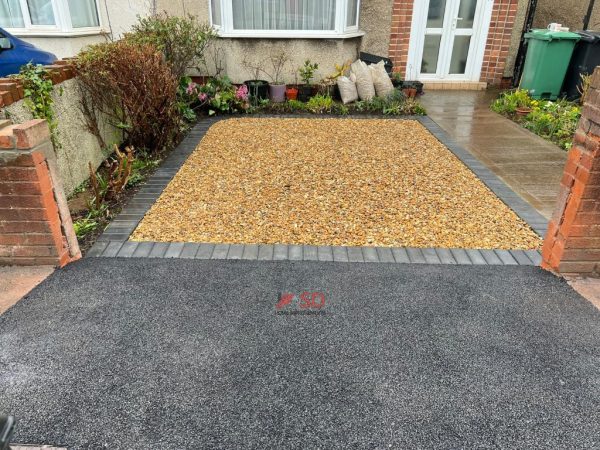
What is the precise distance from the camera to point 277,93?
304 inches

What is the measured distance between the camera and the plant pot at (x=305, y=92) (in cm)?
791

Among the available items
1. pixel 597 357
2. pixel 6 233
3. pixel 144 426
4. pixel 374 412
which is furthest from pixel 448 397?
pixel 6 233

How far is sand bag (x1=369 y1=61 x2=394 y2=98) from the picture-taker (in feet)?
25.3

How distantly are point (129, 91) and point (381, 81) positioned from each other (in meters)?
4.62

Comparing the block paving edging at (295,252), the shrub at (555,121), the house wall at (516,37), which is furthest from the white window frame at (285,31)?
the block paving edging at (295,252)

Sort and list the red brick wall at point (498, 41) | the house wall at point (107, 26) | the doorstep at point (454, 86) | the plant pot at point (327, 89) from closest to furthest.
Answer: the house wall at point (107, 26), the plant pot at point (327, 89), the red brick wall at point (498, 41), the doorstep at point (454, 86)

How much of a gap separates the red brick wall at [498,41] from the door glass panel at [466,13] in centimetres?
39

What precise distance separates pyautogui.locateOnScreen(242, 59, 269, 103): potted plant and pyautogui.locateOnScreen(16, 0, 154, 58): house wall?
6.56 feet

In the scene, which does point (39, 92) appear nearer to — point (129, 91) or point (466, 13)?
point (129, 91)

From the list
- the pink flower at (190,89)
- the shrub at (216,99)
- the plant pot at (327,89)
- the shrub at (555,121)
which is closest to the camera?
the shrub at (555,121)

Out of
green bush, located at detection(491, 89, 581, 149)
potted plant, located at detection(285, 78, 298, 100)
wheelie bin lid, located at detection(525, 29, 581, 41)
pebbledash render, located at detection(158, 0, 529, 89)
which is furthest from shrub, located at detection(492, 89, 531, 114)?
potted plant, located at detection(285, 78, 298, 100)

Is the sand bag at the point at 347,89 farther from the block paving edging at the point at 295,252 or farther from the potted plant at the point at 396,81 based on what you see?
the block paving edging at the point at 295,252

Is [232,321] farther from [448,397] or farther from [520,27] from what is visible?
[520,27]

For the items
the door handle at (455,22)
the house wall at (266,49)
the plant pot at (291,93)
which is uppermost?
the door handle at (455,22)
